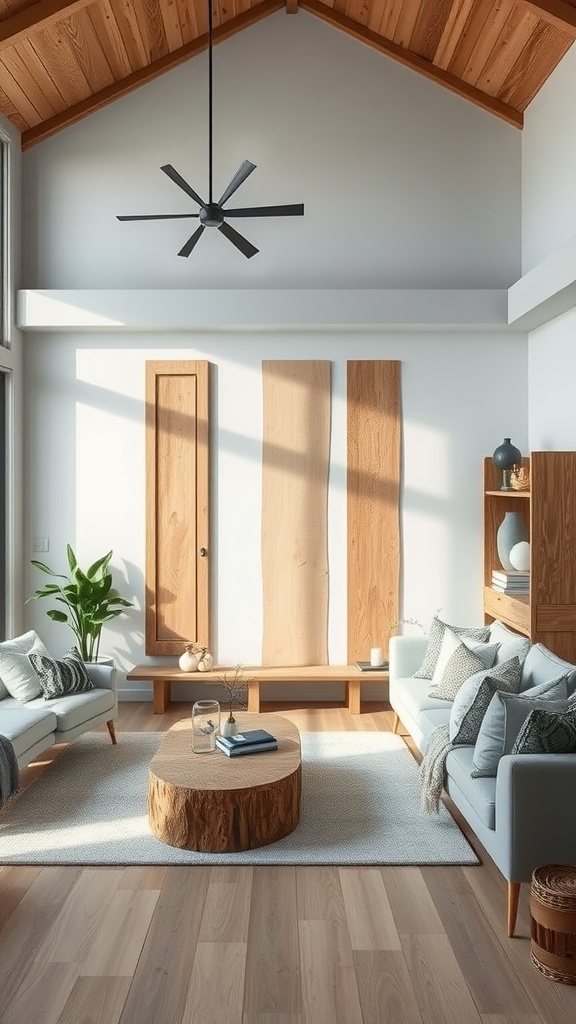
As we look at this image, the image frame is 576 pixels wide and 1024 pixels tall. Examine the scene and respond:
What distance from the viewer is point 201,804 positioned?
11.4 ft

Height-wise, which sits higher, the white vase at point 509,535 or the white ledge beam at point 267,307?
the white ledge beam at point 267,307

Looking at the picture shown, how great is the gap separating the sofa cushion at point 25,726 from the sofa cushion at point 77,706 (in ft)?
0.18

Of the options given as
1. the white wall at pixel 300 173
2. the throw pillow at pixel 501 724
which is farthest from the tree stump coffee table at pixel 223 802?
the white wall at pixel 300 173

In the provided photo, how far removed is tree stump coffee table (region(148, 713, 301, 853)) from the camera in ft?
11.4

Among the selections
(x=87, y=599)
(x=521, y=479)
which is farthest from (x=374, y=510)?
(x=87, y=599)

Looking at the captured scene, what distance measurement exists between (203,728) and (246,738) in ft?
0.69

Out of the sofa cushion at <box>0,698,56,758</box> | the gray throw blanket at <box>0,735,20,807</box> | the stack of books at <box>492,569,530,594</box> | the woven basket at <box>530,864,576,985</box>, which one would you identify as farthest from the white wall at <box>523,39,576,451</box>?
the gray throw blanket at <box>0,735,20,807</box>

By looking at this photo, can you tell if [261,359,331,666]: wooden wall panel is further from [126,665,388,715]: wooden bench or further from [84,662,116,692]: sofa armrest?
[84,662,116,692]: sofa armrest

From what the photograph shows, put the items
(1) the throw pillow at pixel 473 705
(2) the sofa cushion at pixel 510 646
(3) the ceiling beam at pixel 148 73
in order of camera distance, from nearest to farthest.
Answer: (1) the throw pillow at pixel 473 705 → (2) the sofa cushion at pixel 510 646 → (3) the ceiling beam at pixel 148 73

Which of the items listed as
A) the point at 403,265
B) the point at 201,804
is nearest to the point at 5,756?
the point at 201,804

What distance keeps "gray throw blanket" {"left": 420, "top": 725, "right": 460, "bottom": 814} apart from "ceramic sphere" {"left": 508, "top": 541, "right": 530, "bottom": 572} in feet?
5.52

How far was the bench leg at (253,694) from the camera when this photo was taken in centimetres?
574

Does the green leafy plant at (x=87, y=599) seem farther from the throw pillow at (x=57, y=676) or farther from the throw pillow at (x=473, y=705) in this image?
the throw pillow at (x=473, y=705)

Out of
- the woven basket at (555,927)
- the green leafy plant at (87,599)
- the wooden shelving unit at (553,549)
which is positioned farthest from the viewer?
the green leafy plant at (87,599)
